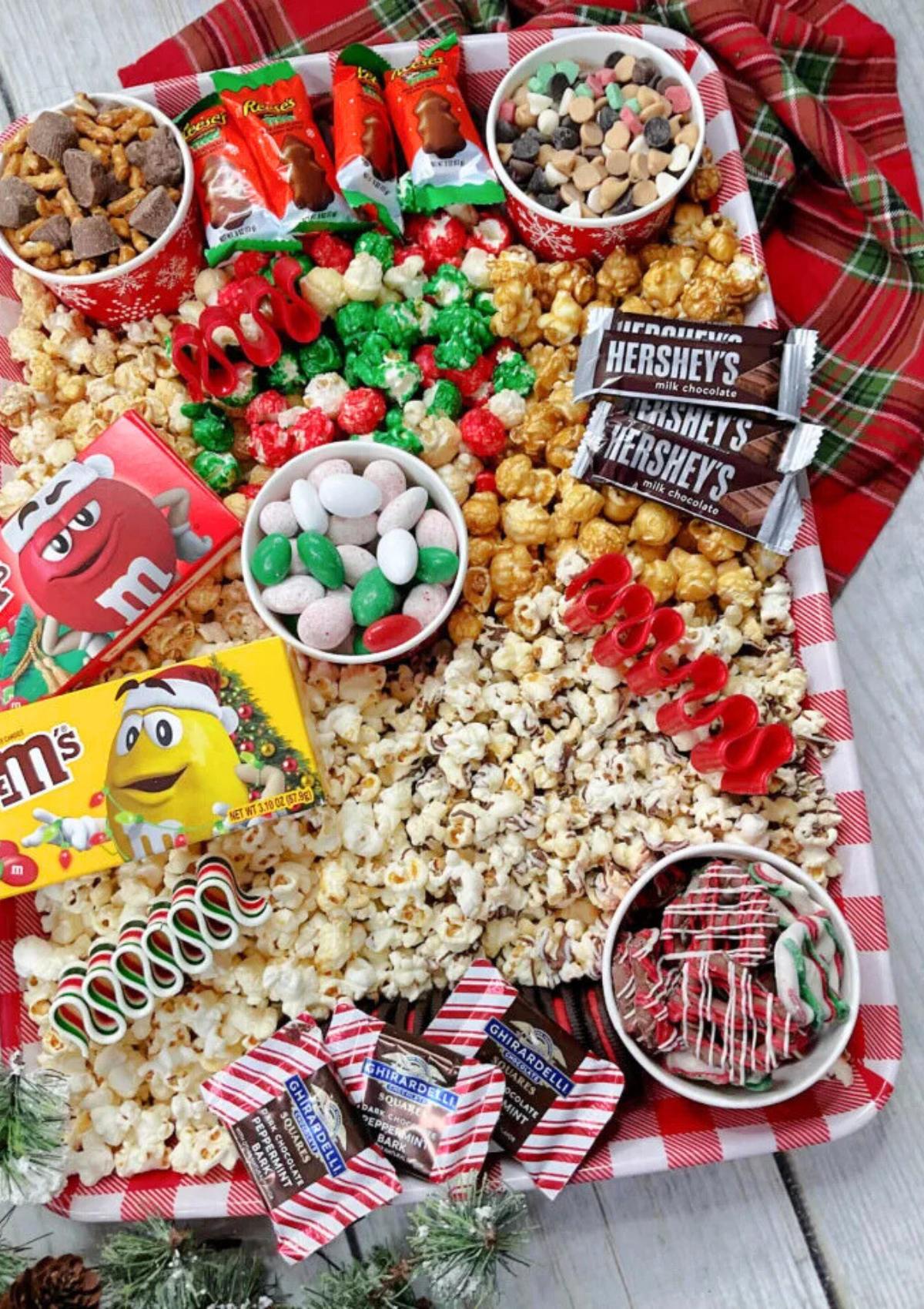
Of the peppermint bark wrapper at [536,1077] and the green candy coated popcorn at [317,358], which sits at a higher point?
the green candy coated popcorn at [317,358]

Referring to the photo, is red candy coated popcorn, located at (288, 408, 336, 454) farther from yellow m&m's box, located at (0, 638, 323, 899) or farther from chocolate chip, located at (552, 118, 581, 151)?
chocolate chip, located at (552, 118, 581, 151)

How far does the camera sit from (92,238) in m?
1.49

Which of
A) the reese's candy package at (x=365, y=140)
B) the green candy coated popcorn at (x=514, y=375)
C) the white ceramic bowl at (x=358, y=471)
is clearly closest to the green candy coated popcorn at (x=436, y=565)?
the white ceramic bowl at (x=358, y=471)

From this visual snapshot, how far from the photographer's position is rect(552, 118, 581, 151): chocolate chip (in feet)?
4.99

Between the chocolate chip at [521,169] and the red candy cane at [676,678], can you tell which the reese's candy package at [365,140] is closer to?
the chocolate chip at [521,169]

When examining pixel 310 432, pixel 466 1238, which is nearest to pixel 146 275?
pixel 310 432

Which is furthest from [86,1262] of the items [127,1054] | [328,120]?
[328,120]

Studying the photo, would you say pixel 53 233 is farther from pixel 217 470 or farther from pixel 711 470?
pixel 711 470

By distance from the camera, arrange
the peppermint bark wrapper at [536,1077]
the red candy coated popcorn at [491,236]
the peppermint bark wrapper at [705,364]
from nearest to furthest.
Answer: the peppermint bark wrapper at [536,1077] < the peppermint bark wrapper at [705,364] < the red candy coated popcorn at [491,236]

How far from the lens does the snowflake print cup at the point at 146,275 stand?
149 centimetres

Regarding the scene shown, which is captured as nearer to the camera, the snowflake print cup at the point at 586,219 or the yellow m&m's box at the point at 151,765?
the yellow m&m's box at the point at 151,765

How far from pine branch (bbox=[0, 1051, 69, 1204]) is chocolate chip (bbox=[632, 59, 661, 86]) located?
1496mm

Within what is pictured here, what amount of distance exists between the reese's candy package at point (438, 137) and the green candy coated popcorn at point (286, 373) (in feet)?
0.88

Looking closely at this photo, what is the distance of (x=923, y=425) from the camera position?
1.65 meters
